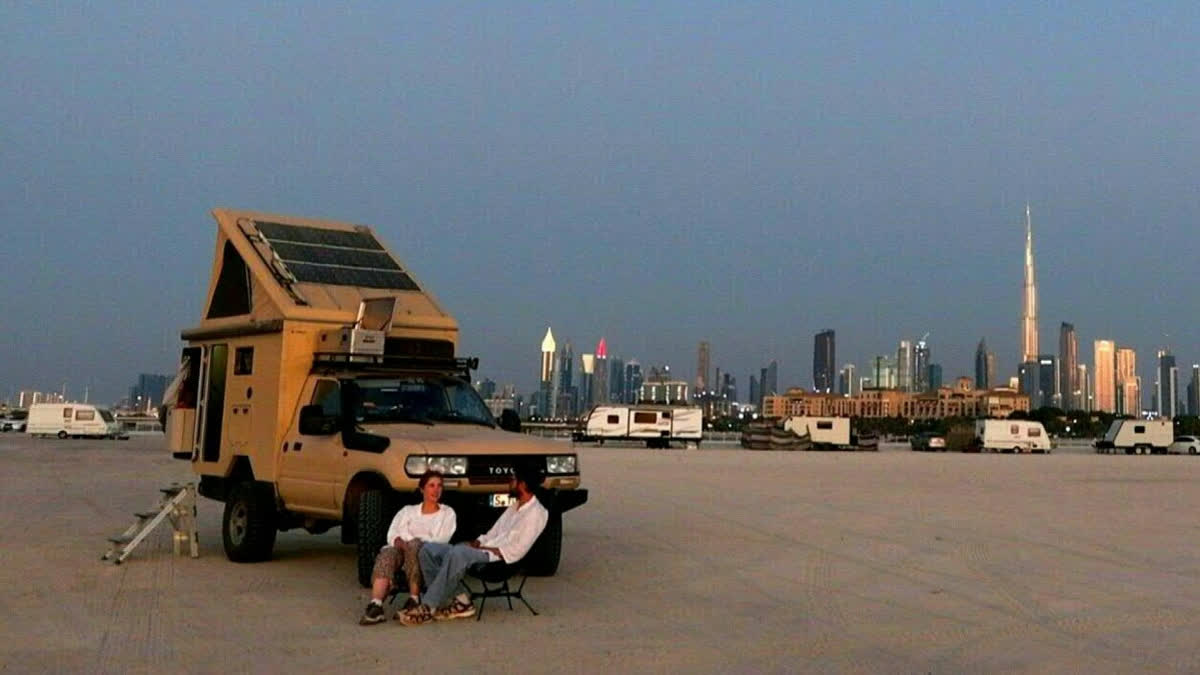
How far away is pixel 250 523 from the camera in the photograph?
1150cm

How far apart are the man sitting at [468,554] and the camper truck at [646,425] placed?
5473 cm

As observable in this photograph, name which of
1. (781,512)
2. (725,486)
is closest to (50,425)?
(725,486)

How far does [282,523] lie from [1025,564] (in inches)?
316

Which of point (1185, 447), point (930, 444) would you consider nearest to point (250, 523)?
point (930, 444)

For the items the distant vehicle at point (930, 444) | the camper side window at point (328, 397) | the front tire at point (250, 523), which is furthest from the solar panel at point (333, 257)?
the distant vehicle at point (930, 444)

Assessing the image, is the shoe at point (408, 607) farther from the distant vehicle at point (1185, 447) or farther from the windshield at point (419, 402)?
the distant vehicle at point (1185, 447)

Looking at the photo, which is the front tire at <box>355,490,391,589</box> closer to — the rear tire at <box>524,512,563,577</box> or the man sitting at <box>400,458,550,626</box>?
the man sitting at <box>400,458,550,626</box>

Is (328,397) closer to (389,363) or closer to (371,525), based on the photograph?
(389,363)

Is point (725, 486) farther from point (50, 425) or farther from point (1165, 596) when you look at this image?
point (50, 425)

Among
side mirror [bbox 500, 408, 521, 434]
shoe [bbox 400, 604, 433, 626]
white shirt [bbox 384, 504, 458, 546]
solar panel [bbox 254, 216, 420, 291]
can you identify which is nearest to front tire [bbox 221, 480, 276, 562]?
solar panel [bbox 254, 216, 420, 291]

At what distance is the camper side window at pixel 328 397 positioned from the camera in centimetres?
1084

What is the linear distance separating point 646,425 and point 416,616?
56.0 metres

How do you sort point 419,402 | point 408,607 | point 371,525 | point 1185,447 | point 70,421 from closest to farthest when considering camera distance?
point 408,607 < point 371,525 < point 419,402 < point 70,421 < point 1185,447

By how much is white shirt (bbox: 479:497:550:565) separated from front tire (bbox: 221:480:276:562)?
126 inches
